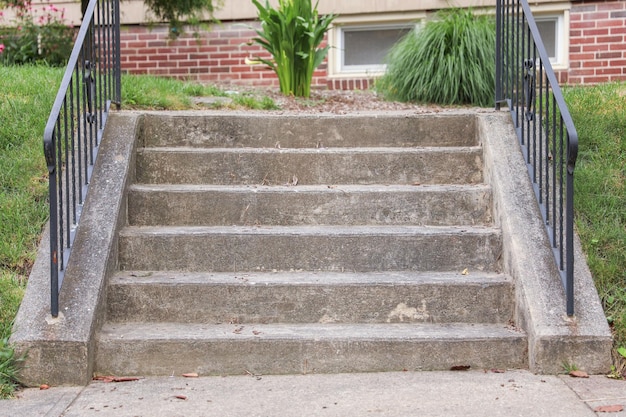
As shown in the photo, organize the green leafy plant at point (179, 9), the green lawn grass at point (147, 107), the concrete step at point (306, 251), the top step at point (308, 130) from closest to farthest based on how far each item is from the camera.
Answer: the green lawn grass at point (147, 107) → the concrete step at point (306, 251) → the top step at point (308, 130) → the green leafy plant at point (179, 9)

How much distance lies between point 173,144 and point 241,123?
45 cm

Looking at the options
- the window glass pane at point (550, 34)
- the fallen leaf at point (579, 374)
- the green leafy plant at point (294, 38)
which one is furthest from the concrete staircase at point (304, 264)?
the window glass pane at point (550, 34)

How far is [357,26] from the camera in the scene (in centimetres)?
916

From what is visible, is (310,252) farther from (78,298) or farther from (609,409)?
(609,409)

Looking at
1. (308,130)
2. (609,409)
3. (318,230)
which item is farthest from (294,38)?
(609,409)

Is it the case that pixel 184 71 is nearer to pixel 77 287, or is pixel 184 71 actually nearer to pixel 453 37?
pixel 453 37

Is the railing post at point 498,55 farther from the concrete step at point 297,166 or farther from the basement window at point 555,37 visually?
the basement window at point 555,37

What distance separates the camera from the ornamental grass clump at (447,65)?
6.47 metres

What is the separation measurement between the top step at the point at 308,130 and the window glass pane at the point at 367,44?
4.33 meters

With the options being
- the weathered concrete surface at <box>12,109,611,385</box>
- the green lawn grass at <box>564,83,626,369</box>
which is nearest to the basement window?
the green lawn grass at <box>564,83,626,369</box>

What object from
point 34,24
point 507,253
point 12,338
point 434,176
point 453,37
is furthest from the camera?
point 34,24

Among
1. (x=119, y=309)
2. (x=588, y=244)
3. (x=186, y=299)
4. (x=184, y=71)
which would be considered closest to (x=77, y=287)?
(x=119, y=309)

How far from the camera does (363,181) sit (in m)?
4.66

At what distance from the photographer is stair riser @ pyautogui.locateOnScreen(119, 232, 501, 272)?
160 inches
